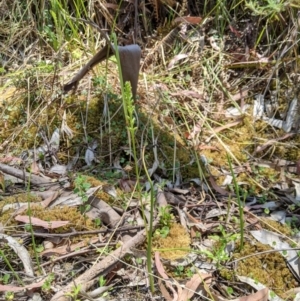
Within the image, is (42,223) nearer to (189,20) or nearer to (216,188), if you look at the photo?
(216,188)

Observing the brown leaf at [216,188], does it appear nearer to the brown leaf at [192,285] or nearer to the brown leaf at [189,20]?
the brown leaf at [192,285]

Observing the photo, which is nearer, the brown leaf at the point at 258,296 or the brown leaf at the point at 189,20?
the brown leaf at the point at 258,296

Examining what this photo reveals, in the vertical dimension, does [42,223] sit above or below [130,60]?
below

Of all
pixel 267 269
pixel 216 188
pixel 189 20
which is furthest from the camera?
pixel 189 20

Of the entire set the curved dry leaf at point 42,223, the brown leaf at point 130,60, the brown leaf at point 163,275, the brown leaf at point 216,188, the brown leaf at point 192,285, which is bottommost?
the brown leaf at point 216,188

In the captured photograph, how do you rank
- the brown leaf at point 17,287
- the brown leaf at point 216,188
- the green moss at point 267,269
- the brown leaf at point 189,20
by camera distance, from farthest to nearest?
the brown leaf at point 189,20 → the brown leaf at point 216,188 → the green moss at point 267,269 → the brown leaf at point 17,287

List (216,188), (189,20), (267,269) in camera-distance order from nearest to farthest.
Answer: (267,269), (216,188), (189,20)

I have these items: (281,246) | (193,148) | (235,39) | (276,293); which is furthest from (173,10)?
(276,293)

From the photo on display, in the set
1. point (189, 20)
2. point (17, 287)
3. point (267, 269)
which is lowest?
point (267, 269)

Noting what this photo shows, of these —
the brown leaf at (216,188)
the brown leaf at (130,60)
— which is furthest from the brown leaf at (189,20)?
the brown leaf at (216,188)

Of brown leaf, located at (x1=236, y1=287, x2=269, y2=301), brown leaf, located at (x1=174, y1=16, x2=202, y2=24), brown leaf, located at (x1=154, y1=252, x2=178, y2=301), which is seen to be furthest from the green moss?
brown leaf, located at (x1=174, y1=16, x2=202, y2=24)

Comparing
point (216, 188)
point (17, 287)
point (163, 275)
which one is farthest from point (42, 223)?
point (216, 188)

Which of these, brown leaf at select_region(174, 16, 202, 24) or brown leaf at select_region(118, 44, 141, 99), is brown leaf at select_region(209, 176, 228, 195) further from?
brown leaf at select_region(174, 16, 202, 24)

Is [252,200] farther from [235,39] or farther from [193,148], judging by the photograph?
[235,39]
